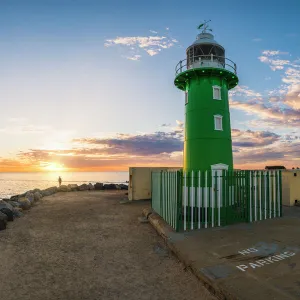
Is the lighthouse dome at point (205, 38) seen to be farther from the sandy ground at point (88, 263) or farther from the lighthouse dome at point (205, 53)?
the sandy ground at point (88, 263)

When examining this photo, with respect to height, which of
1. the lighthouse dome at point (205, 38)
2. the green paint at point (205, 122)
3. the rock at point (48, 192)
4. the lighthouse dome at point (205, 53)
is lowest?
the rock at point (48, 192)

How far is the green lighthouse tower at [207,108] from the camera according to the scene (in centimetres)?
1683

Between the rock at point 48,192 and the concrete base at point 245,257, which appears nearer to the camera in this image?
the concrete base at point 245,257

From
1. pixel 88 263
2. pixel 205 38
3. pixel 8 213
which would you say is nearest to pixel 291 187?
pixel 205 38

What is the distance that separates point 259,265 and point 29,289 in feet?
21.1

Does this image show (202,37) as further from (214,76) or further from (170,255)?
(170,255)

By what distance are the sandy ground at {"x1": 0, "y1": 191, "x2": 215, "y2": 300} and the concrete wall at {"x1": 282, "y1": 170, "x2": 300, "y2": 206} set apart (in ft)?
37.4

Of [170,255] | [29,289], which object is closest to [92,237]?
[170,255]

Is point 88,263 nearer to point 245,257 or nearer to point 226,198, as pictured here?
point 245,257

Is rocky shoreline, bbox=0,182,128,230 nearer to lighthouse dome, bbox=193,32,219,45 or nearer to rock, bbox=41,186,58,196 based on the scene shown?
rock, bbox=41,186,58,196

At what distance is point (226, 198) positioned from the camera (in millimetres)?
12867

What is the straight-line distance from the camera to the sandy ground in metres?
6.73

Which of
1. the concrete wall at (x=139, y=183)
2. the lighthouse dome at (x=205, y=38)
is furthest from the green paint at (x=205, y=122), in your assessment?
the concrete wall at (x=139, y=183)

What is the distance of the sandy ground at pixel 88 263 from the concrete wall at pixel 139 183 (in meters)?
7.56
